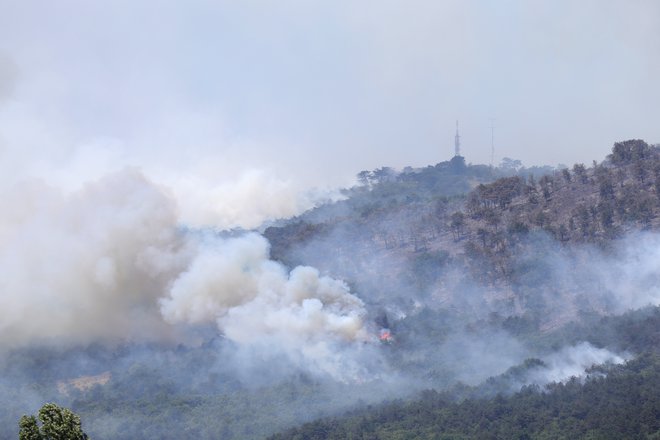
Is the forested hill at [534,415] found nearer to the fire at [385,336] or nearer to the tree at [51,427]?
the fire at [385,336]

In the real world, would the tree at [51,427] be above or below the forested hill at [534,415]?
below

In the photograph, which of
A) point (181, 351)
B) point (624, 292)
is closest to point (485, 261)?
point (624, 292)

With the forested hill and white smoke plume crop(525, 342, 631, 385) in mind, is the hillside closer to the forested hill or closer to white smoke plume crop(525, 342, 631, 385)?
white smoke plume crop(525, 342, 631, 385)

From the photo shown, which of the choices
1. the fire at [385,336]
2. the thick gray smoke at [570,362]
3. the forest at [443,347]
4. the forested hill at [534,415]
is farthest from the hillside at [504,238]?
the forested hill at [534,415]

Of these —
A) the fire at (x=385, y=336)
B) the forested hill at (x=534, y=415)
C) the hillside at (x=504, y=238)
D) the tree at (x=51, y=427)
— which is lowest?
the tree at (x=51, y=427)

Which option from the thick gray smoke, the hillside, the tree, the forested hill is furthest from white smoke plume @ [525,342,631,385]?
the tree

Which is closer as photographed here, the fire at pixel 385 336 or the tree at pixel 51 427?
the tree at pixel 51 427

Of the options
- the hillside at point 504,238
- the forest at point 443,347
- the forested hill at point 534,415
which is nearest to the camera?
the forested hill at point 534,415

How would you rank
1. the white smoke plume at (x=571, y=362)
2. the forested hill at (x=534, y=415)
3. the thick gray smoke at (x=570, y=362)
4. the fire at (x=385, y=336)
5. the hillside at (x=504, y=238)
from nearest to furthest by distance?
the forested hill at (x=534, y=415)
the thick gray smoke at (x=570, y=362)
the white smoke plume at (x=571, y=362)
the fire at (x=385, y=336)
the hillside at (x=504, y=238)
